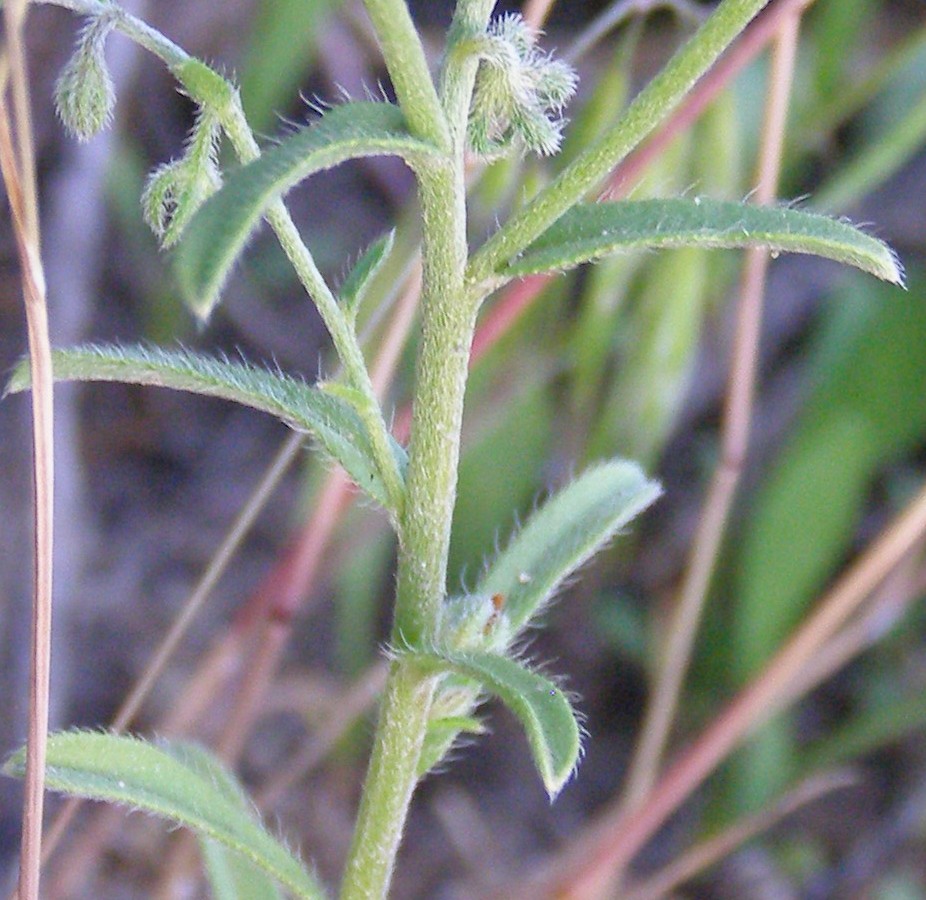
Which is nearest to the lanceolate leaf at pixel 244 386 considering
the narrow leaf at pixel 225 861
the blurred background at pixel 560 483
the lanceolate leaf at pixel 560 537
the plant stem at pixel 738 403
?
the lanceolate leaf at pixel 560 537

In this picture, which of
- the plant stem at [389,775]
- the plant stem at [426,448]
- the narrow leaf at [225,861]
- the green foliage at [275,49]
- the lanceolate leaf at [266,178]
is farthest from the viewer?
the green foliage at [275,49]

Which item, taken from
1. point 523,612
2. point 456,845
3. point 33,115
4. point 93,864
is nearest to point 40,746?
point 523,612

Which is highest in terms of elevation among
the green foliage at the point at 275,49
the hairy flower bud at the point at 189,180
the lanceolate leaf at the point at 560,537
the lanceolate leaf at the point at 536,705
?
the green foliage at the point at 275,49

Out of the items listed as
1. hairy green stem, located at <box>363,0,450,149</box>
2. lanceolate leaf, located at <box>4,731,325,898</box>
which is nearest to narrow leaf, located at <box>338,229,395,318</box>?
hairy green stem, located at <box>363,0,450,149</box>

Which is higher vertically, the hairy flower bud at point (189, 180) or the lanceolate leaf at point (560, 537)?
the hairy flower bud at point (189, 180)

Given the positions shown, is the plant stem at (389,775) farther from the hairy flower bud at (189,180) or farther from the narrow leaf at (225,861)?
the hairy flower bud at (189,180)

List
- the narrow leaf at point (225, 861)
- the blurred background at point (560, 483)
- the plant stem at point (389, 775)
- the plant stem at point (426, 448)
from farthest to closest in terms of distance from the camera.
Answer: the blurred background at point (560, 483) < the narrow leaf at point (225, 861) < the plant stem at point (389, 775) < the plant stem at point (426, 448)

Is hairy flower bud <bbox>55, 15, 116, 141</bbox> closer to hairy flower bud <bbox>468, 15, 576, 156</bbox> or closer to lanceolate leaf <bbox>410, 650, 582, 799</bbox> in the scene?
hairy flower bud <bbox>468, 15, 576, 156</bbox>

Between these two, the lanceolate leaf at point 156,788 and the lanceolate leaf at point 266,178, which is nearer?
the lanceolate leaf at point 266,178
